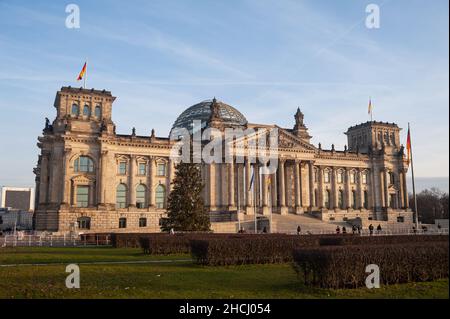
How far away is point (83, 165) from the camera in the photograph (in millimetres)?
74938

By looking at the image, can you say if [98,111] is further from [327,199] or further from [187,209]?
[327,199]

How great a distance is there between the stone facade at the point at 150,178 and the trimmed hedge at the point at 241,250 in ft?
136

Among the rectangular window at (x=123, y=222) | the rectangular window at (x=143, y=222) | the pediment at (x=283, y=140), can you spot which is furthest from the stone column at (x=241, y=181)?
the rectangular window at (x=123, y=222)

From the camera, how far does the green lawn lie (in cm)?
1522

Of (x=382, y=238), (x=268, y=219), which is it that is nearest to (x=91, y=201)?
(x=268, y=219)

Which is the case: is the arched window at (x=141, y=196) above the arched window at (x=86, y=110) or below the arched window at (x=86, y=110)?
below

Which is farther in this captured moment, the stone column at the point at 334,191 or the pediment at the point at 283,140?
the stone column at the point at 334,191

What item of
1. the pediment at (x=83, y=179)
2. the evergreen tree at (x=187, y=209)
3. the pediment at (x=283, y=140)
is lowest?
the evergreen tree at (x=187, y=209)

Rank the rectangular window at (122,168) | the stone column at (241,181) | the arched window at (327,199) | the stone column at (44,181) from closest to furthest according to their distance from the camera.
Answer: the stone column at (44,181)
the rectangular window at (122,168)
the stone column at (241,181)
the arched window at (327,199)

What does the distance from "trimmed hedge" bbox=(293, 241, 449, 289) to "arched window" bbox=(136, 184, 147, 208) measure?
6337 centimetres

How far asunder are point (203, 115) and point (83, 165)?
31.7m

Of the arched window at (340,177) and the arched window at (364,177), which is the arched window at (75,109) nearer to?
the arched window at (340,177)

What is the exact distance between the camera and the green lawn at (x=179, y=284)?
1522 centimetres
